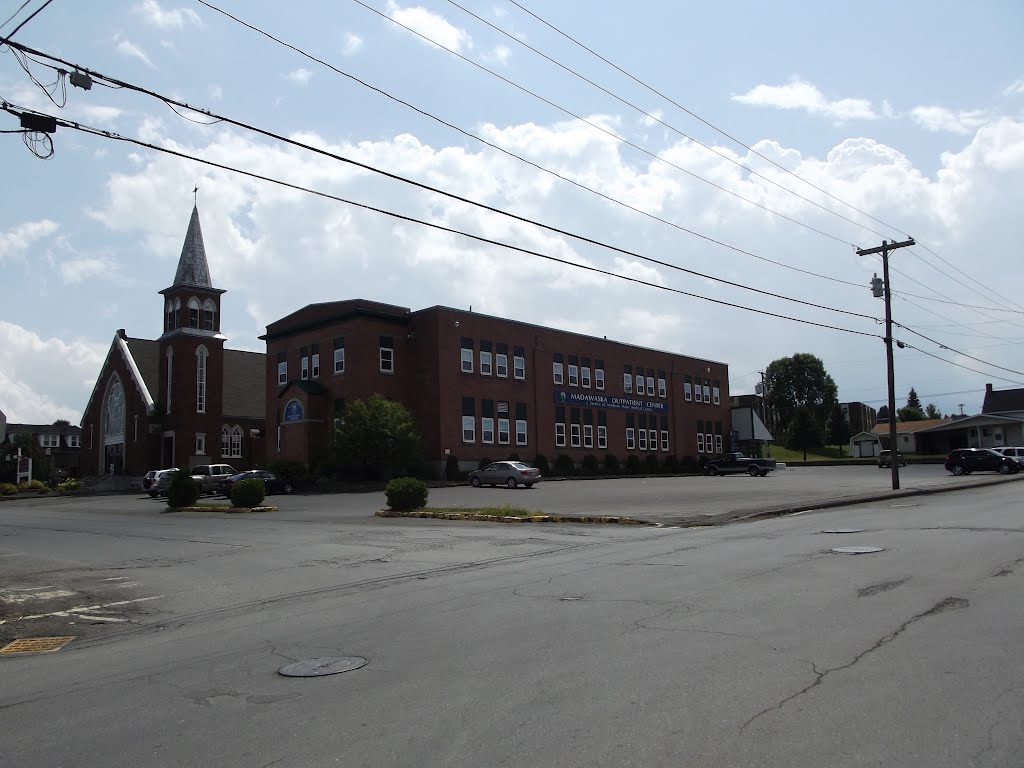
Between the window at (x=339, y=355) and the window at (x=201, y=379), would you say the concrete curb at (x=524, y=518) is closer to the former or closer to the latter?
the window at (x=339, y=355)

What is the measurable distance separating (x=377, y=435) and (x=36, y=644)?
1415 inches

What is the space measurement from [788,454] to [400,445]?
7499cm

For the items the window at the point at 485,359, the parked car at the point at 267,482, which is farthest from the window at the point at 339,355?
the parked car at the point at 267,482

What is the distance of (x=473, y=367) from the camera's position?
181 ft

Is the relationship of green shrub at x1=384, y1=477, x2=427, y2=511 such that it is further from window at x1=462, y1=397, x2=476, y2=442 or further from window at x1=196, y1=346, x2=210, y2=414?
window at x1=196, y1=346, x2=210, y2=414

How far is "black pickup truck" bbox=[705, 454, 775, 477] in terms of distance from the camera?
5912cm

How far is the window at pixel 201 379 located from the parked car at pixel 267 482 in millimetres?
23530

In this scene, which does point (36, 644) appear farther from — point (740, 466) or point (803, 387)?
point (803, 387)

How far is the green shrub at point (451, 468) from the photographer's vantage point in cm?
5094

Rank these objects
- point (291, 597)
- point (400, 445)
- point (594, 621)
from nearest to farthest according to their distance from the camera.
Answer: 1. point (594, 621)
2. point (291, 597)
3. point (400, 445)

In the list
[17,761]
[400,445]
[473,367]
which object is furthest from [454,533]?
[473,367]

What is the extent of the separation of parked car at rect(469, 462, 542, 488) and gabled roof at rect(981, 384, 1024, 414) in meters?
75.7

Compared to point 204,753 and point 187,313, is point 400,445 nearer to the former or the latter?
point 187,313

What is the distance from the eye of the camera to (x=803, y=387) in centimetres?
10944
